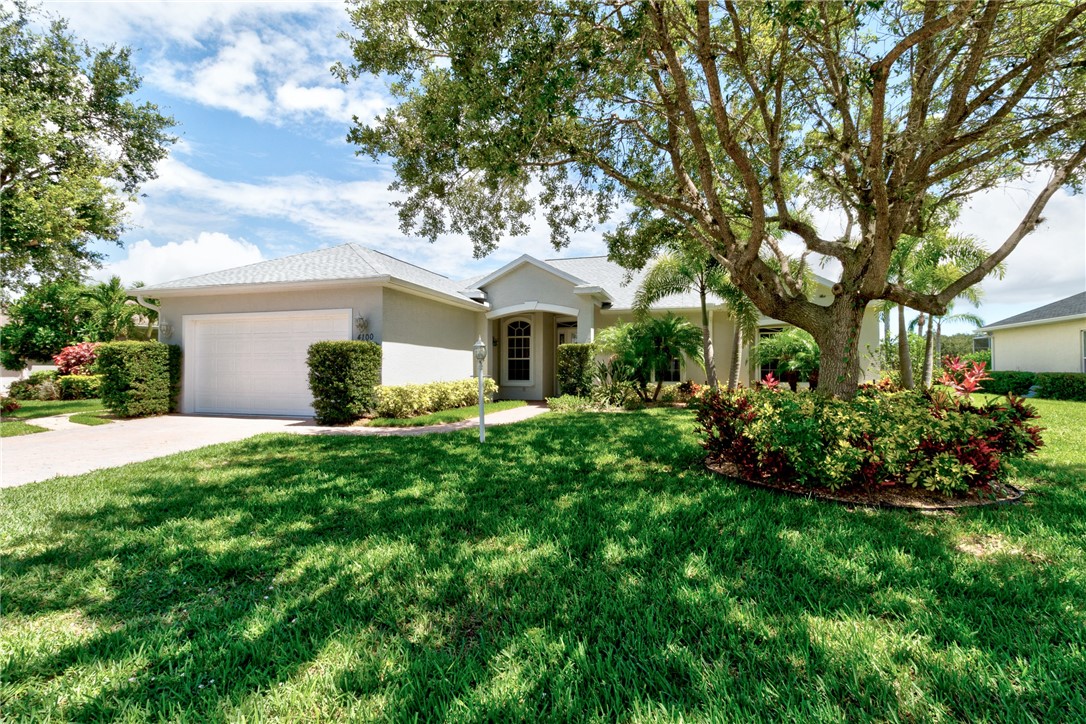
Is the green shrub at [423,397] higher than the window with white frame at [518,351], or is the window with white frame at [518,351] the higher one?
the window with white frame at [518,351]

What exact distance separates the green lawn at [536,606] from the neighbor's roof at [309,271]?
7.23 metres

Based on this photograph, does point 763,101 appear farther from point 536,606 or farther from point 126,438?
point 126,438

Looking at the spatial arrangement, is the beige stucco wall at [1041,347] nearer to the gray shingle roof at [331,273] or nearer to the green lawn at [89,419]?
→ the gray shingle roof at [331,273]

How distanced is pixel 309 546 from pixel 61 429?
10.4 metres

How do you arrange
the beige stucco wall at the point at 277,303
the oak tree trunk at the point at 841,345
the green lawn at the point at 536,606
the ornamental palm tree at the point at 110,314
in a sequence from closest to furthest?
the green lawn at the point at 536,606, the oak tree trunk at the point at 841,345, the beige stucco wall at the point at 277,303, the ornamental palm tree at the point at 110,314

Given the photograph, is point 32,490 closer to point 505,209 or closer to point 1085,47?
point 505,209

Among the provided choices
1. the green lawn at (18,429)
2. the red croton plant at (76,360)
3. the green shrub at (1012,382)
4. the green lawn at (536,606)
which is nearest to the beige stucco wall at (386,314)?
the green lawn at (18,429)

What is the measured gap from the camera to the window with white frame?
56.1 ft

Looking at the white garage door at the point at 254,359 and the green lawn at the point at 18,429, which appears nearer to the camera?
the green lawn at the point at 18,429

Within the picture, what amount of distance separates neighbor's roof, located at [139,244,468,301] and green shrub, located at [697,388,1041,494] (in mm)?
8891

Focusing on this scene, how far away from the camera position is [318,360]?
10383mm

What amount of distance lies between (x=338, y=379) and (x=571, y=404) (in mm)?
6292

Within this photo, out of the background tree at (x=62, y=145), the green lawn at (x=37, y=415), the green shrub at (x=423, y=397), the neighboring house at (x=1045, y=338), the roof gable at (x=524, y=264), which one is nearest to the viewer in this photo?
the green lawn at (x=37, y=415)

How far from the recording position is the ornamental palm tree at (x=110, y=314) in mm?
19594
